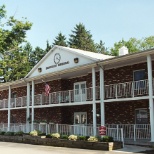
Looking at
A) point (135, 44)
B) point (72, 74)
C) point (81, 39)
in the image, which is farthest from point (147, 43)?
point (72, 74)

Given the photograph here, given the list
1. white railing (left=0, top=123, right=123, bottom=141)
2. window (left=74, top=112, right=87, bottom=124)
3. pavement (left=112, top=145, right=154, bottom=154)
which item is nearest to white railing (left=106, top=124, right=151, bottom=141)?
white railing (left=0, top=123, right=123, bottom=141)

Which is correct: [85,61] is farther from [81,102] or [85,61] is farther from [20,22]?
[20,22]

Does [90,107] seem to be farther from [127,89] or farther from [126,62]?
[126,62]

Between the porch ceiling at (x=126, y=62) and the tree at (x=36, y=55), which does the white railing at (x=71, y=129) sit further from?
the tree at (x=36, y=55)

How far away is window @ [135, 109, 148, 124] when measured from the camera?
21.3 m

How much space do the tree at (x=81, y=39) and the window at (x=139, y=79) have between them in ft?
152

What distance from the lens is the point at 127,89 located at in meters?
21.7

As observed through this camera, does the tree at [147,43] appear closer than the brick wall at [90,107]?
No

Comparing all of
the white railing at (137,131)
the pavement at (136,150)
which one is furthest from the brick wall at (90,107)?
the pavement at (136,150)

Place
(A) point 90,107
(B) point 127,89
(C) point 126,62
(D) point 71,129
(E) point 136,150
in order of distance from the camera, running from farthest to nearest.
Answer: (A) point 90,107 → (D) point 71,129 → (C) point 126,62 → (B) point 127,89 → (E) point 136,150

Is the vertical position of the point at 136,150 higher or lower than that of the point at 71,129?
lower

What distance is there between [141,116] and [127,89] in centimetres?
210

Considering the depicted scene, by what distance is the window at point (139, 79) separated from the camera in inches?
816

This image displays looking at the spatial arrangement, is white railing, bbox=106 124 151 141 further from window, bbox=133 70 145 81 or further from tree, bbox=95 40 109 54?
tree, bbox=95 40 109 54
